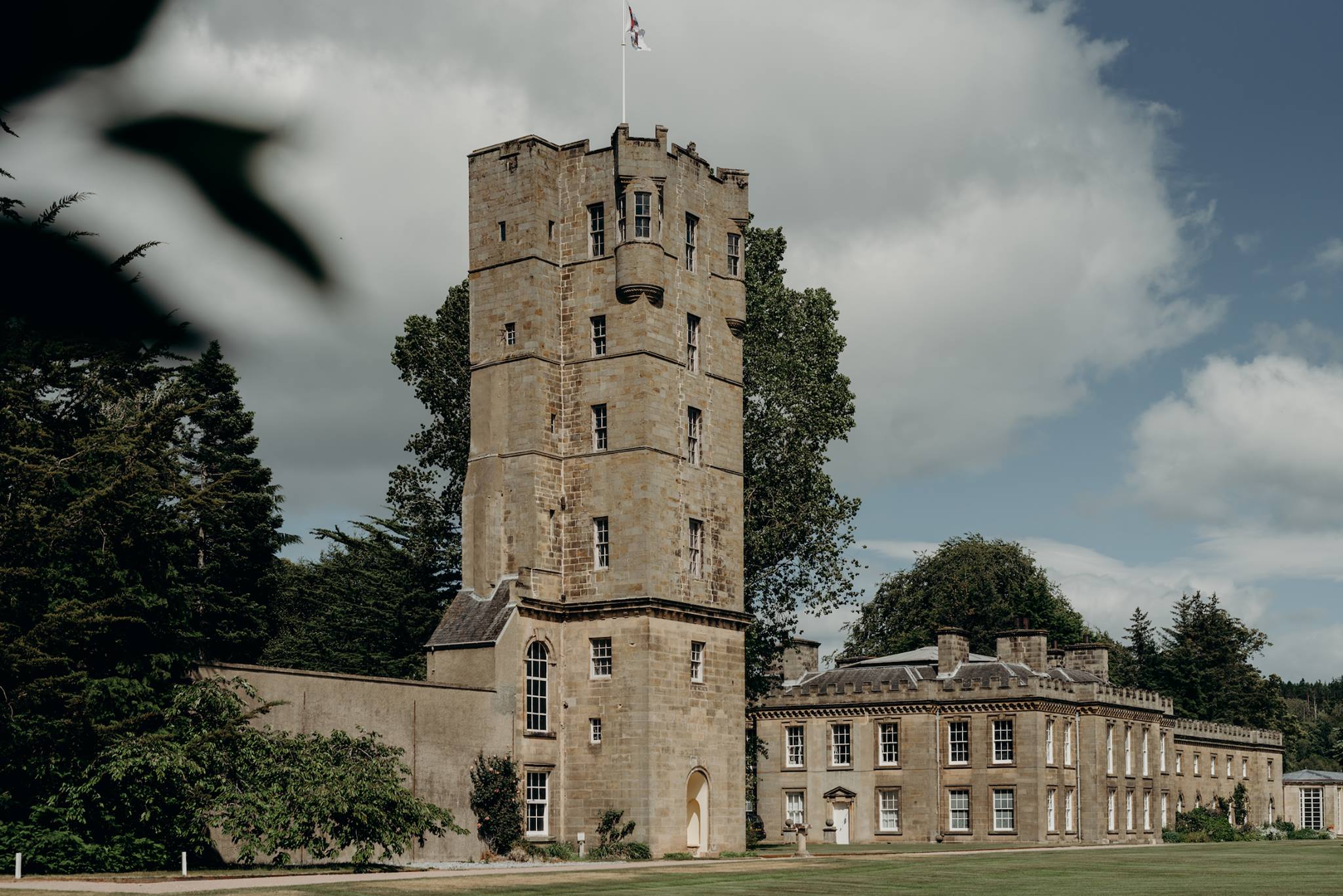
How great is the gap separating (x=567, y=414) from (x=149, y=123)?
46.8 metres

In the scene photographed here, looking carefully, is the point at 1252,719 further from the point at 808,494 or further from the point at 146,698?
the point at 146,698

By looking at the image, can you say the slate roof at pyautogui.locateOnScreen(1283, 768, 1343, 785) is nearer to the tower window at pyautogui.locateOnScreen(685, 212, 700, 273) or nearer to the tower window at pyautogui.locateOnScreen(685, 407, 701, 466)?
the tower window at pyautogui.locateOnScreen(685, 407, 701, 466)

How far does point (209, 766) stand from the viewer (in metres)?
34.2

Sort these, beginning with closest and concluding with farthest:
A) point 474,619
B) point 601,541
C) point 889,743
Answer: point 474,619 < point 601,541 < point 889,743

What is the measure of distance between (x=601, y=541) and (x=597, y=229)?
9696 millimetres

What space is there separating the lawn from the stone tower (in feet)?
17.1

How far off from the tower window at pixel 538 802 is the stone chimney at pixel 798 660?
2715 cm

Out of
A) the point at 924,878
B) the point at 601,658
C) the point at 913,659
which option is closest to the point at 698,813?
the point at 601,658

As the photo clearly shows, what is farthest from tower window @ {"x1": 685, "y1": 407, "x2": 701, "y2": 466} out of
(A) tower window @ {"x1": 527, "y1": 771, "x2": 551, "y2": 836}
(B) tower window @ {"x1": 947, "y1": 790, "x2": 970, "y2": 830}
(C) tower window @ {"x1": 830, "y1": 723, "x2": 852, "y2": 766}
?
(B) tower window @ {"x1": 947, "y1": 790, "x2": 970, "y2": 830}

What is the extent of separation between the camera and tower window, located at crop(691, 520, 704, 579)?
49.8 meters

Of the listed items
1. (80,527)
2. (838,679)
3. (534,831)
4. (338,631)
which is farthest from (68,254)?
(838,679)

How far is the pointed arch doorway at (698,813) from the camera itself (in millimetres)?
48500

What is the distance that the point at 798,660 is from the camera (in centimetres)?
7356

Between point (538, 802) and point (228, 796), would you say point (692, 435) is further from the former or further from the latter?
point (228, 796)
